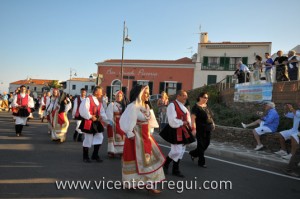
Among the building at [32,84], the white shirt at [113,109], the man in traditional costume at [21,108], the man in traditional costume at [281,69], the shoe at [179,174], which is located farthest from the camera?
the building at [32,84]

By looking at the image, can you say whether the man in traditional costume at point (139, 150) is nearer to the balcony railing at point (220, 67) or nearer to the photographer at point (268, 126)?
the photographer at point (268, 126)

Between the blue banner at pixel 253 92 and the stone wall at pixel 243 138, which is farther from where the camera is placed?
the blue banner at pixel 253 92

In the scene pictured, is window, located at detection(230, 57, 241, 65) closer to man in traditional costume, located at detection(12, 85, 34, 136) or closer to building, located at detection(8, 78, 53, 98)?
man in traditional costume, located at detection(12, 85, 34, 136)

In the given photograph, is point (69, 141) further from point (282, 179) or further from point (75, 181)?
point (282, 179)

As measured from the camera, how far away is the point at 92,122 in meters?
6.75

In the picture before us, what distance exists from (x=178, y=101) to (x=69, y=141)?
17.4 feet

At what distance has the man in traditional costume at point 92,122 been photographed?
6691 mm

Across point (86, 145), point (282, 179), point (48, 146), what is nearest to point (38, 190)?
point (86, 145)

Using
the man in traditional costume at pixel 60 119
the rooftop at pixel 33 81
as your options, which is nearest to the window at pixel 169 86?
the man in traditional costume at pixel 60 119

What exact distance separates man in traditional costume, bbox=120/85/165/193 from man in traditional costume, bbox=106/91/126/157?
Result: 279 centimetres

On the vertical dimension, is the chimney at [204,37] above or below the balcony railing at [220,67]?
above

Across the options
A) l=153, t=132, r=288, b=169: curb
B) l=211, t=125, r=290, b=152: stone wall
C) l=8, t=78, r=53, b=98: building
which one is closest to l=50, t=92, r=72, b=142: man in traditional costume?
l=153, t=132, r=288, b=169: curb

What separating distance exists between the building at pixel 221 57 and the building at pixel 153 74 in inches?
56.0

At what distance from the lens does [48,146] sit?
8.58 metres
